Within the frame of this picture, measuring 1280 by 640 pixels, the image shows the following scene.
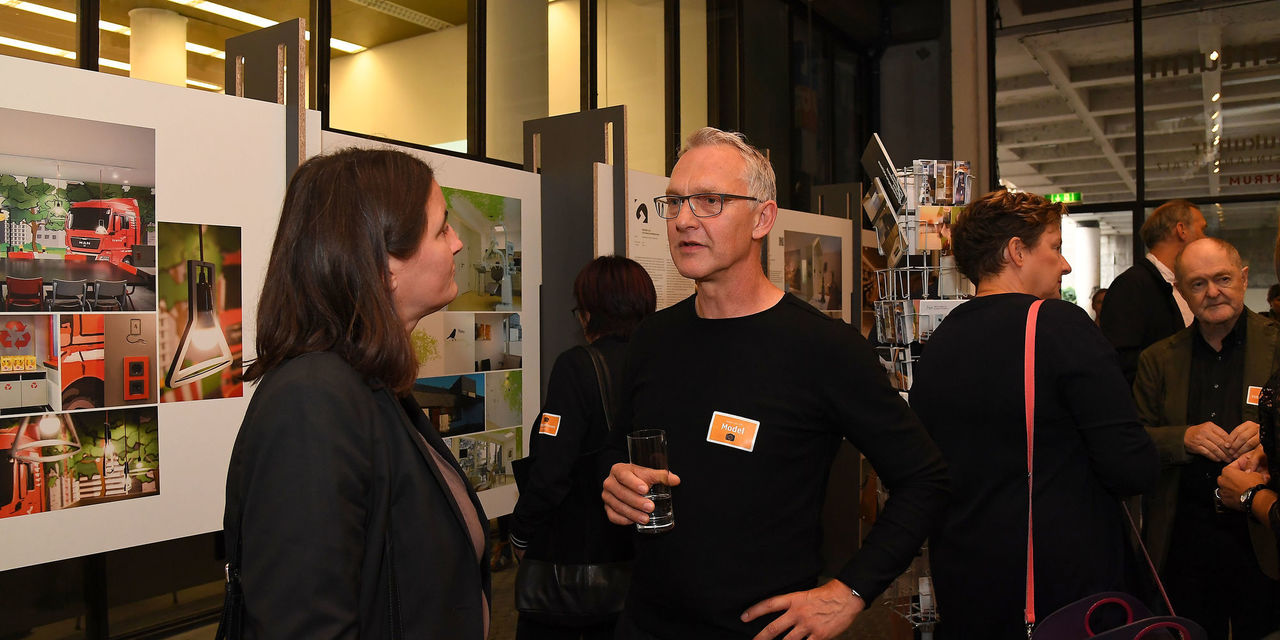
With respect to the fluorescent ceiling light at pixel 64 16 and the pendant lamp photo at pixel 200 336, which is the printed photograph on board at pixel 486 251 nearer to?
the pendant lamp photo at pixel 200 336

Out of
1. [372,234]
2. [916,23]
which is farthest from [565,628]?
[916,23]

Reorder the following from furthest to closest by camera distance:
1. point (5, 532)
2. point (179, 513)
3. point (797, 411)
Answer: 1. point (179, 513)
2. point (5, 532)
3. point (797, 411)

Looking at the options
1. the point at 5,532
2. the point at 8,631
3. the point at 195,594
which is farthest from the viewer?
the point at 195,594

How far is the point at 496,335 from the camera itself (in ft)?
11.0

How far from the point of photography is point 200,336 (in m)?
2.20

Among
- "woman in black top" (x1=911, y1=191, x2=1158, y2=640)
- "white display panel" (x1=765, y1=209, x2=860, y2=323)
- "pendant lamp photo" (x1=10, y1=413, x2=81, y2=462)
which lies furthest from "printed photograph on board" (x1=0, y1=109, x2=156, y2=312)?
"white display panel" (x1=765, y1=209, x2=860, y2=323)

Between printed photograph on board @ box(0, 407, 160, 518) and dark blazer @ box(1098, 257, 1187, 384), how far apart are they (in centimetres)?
364

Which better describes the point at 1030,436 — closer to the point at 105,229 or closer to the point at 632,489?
the point at 632,489

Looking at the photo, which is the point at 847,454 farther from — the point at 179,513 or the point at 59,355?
the point at 59,355

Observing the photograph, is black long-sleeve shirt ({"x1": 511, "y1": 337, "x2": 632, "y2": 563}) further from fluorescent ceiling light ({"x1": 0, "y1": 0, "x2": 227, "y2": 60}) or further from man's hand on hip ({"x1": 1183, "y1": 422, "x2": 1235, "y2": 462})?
fluorescent ceiling light ({"x1": 0, "y1": 0, "x2": 227, "y2": 60})

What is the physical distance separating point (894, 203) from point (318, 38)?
2.81 m

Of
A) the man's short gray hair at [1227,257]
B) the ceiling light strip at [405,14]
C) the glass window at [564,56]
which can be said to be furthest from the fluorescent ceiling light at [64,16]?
the man's short gray hair at [1227,257]

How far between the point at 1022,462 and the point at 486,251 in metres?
2.06

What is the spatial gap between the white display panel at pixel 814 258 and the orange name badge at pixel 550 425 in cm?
213
